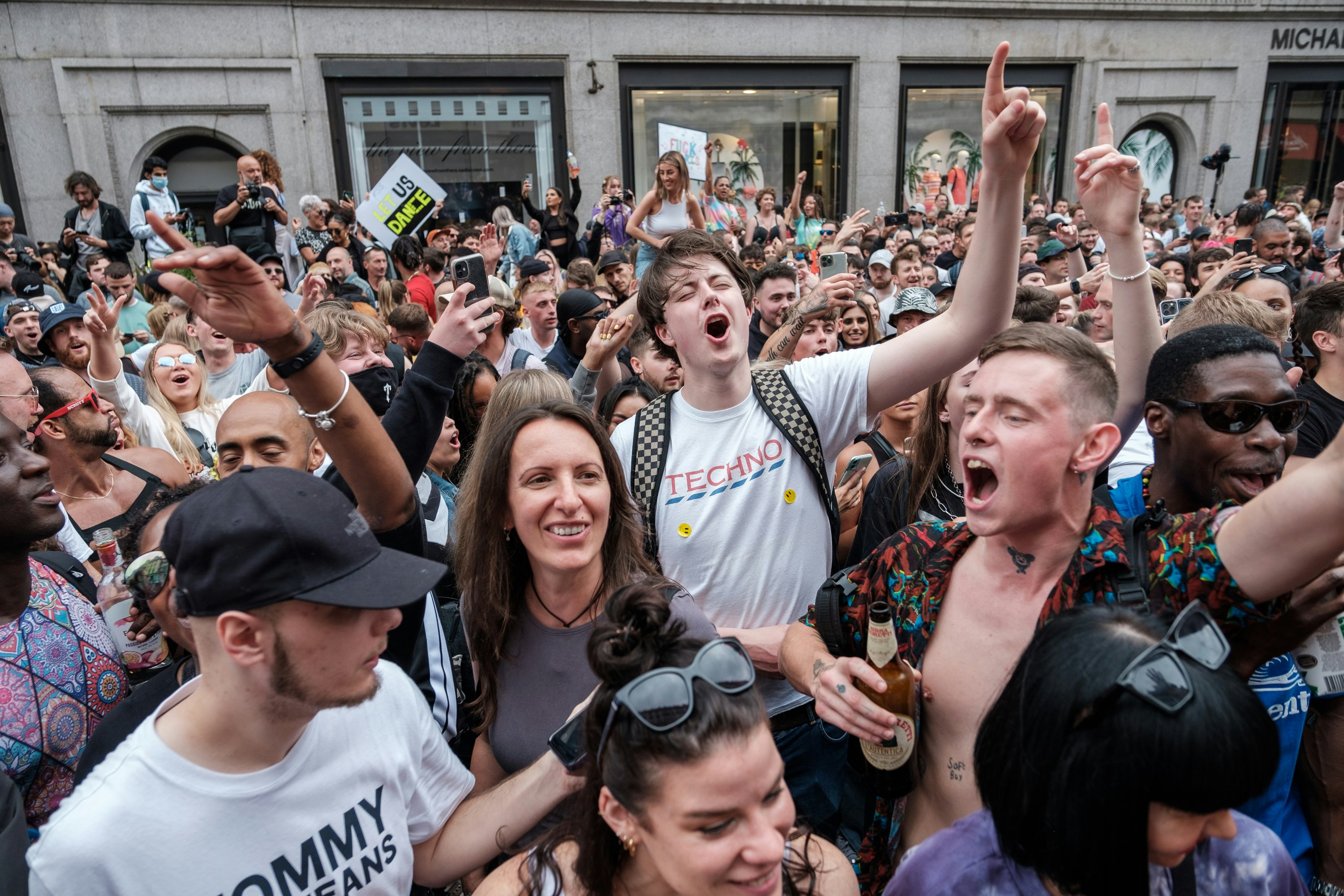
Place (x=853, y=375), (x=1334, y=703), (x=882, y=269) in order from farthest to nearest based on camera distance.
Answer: (x=882, y=269)
(x=853, y=375)
(x=1334, y=703)

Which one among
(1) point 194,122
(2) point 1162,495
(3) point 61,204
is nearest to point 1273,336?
(2) point 1162,495

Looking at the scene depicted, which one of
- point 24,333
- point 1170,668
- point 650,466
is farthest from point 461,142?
point 1170,668

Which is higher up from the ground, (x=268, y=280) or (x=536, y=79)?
(x=536, y=79)

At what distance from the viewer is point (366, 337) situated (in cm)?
469

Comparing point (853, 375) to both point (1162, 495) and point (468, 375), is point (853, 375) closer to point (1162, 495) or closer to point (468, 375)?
point (1162, 495)

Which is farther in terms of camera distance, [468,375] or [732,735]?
[468,375]

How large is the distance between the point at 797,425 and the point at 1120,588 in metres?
1.22

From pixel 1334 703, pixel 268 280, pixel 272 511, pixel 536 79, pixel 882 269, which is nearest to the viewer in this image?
pixel 272 511

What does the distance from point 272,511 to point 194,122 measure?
15.9 m

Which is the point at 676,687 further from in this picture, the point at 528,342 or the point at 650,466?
the point at 528,342

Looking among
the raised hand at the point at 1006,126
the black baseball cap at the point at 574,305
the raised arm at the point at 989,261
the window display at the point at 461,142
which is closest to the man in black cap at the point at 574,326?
the black baseball cap at the point at 574,305

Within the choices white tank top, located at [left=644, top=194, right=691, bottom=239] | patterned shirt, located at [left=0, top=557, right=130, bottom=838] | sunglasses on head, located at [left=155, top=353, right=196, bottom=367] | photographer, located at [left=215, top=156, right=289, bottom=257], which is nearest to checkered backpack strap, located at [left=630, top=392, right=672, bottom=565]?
patterned shirt, located at [left=0, top=557, right=130, bottom=838]

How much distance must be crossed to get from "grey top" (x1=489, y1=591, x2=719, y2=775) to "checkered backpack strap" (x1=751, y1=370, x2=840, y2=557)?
710mm

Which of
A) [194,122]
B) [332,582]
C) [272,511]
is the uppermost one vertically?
[194,122]
